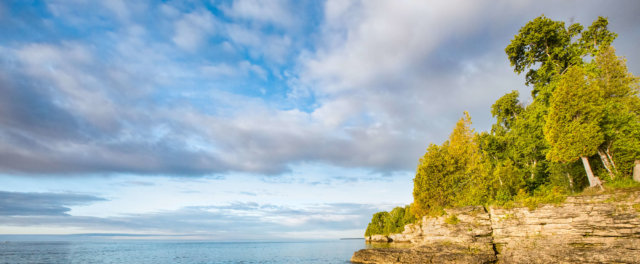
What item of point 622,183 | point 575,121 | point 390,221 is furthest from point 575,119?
point 390,221

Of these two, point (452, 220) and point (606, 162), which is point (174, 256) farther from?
point (606, 162)

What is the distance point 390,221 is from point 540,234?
3555 inches

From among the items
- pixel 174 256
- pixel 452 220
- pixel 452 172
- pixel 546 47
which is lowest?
pixel 174 256

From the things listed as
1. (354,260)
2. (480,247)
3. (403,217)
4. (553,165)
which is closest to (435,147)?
(553,165)

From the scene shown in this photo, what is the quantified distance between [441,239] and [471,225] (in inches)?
197

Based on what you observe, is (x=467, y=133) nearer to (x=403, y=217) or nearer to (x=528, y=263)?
(x=528, y=263)

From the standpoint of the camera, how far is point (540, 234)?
97.8 feet

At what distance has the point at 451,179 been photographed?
50.4 m

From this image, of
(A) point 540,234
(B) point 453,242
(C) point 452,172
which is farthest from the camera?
(C) point 452,172

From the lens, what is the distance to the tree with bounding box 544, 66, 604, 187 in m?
30.7

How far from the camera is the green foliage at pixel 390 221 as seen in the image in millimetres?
106150

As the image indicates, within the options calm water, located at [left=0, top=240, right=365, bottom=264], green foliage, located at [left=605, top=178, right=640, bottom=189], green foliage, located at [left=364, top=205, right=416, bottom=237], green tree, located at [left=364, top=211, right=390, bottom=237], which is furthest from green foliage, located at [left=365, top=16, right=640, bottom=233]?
green tree, located at [left=364, top=211, right=390, bottom=237]

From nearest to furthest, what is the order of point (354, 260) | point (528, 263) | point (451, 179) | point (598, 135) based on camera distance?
point (528, 263), point (598, 135), point (354, 260), point (451, 179)

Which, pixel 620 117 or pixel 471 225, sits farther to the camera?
pixel 471 225
